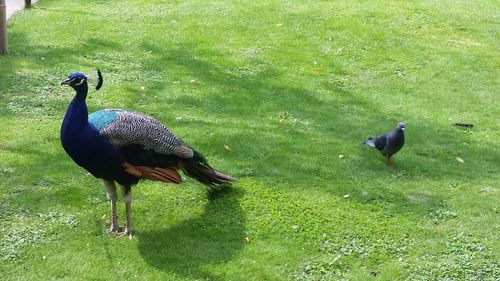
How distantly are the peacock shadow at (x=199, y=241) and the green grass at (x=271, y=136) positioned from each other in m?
0.02

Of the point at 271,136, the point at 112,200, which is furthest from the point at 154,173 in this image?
the point at 271,136

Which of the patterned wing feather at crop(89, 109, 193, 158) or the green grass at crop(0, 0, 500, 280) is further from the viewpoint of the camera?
the green grass at crop(0, 0, 500, 280)

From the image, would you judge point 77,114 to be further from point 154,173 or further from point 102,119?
point 154,173

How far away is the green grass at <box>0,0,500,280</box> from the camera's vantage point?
547 cm

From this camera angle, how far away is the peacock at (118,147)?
17.0 ft

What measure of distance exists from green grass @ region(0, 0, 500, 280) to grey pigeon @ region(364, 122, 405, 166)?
22 cm

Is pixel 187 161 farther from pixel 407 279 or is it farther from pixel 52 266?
pixel 407 279

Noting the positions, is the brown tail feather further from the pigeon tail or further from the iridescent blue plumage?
the pigeon tail

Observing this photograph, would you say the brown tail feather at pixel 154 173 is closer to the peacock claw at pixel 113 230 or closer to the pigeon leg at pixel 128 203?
the pigeon leg at pixel 128 203

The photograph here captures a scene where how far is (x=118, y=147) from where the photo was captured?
5328 mm

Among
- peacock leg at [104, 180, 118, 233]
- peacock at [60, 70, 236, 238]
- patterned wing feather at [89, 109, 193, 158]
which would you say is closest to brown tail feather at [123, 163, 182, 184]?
peacock at [60, 70, 236, 238]

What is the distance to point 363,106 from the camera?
342 inches

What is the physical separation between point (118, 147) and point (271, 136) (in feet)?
8.85

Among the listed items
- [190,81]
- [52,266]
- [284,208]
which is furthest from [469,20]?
[52,266]
